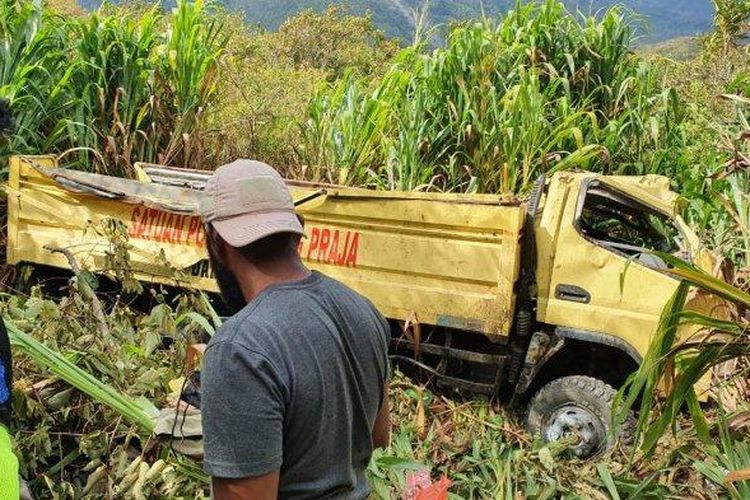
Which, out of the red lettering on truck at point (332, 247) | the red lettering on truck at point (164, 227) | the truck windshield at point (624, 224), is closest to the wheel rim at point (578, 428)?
the truck windshield at point (624, 224)

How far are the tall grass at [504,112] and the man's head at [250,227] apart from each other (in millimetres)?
4541

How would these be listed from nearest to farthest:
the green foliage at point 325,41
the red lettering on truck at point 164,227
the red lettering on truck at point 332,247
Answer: the red lettering on truck at point 332,247 < the red lettering on truck at point 164,227 < the green foliage at point 325,41

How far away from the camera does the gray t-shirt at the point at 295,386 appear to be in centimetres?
150

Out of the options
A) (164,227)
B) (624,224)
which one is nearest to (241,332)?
(164,227)

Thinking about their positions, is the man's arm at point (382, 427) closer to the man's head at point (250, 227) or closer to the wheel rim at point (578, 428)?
the man's head at point (250, 227)

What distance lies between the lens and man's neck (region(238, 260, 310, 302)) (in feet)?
5.45

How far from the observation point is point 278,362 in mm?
1530

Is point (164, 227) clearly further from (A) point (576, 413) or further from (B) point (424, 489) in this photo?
(B) point (424, 489)

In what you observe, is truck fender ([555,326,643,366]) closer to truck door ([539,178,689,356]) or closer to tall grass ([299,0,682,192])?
truck door ([539,178,689,356])

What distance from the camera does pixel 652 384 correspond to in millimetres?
2299

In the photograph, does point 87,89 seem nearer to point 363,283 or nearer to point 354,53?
point 363,283

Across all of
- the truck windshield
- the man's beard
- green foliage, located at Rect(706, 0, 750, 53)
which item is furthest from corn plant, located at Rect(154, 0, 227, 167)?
green foliage, located at Rect(706, 0, 750, 53)

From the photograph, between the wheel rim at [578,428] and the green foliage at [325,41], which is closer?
the wheel rim at [578,428]

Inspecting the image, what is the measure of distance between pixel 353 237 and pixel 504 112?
6.75 feet
